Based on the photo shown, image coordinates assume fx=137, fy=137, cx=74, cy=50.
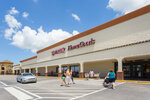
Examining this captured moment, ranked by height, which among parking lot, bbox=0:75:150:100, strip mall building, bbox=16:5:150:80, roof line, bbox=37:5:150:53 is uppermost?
roof line, bbox=37:5:150:53

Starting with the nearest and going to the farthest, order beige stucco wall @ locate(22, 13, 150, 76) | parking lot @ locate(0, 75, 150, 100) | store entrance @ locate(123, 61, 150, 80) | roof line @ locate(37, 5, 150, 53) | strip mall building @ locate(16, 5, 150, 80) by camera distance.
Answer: parking lot @ locate(0, 75, 150, 100), beige stucco wall @ locate(22, 13, 150, 76), strip mall building @ locate(16, 5, 150, 80), roof line @ locate(37, 5, 150, 53), store entrance @ locate(123, 61, 150, 80)

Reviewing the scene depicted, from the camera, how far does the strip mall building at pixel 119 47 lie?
15586 mm

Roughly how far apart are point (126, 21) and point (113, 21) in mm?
2001

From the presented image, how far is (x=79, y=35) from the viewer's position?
2536 cm

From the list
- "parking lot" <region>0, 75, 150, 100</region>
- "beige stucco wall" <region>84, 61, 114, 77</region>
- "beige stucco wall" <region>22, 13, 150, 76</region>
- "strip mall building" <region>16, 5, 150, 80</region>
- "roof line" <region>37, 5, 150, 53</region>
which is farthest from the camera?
"beige stucco wall" <region>84, 61, 114, 77</region>

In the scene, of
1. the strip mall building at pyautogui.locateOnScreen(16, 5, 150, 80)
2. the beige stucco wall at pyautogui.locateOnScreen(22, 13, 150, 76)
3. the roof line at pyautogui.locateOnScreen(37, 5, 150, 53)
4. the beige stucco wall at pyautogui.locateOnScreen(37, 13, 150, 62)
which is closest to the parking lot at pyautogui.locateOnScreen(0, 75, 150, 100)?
the beige stucco wall at pyautogui.locateOnScreen(22, 13, 150, 76)

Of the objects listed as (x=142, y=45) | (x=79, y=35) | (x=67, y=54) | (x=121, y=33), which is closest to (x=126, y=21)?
(x=121, y=33)

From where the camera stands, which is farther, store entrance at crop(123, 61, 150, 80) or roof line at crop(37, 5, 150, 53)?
store entrance at crop(123, 61, 150, 80)

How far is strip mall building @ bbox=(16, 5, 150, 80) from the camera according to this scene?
15.6 m

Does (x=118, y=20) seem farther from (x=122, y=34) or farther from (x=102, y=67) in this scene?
(x=102, y=67)

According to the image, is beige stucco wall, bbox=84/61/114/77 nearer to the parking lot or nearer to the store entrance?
the store entrance

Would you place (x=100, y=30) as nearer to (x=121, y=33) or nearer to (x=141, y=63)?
(x=121, y=33)

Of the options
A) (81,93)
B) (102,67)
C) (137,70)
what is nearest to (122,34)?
(137,70)

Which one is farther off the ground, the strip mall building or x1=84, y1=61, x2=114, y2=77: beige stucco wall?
the strip mall building
